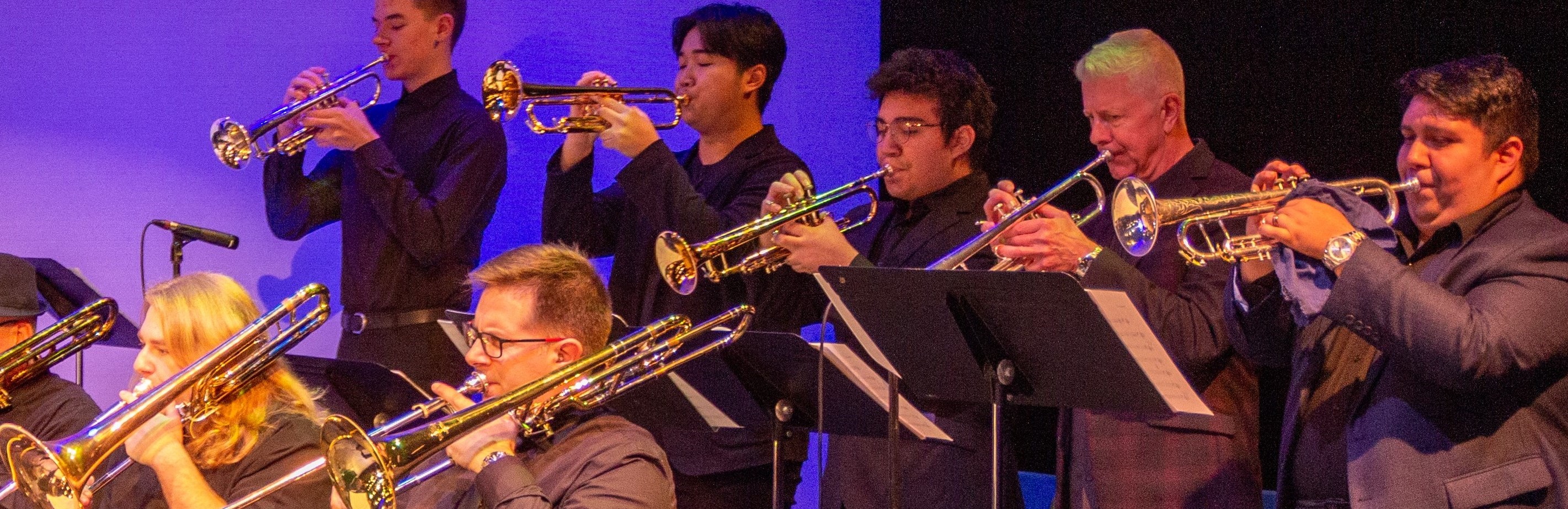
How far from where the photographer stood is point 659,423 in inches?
144

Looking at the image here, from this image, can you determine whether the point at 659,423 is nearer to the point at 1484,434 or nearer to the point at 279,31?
the point at 1484,434

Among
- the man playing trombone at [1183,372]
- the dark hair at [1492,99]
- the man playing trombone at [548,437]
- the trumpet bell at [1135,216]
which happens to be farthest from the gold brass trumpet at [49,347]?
the dark hair at [1492,99]

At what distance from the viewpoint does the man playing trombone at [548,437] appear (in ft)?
8.91

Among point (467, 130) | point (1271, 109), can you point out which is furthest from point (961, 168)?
point (467, 130)

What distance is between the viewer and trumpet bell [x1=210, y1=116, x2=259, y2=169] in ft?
15.5

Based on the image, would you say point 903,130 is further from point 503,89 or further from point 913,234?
point 503,89

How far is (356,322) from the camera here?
14.9 ft

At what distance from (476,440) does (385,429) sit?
18cm

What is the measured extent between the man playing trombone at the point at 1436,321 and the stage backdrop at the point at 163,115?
295cm

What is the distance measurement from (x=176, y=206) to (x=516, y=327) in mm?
3189

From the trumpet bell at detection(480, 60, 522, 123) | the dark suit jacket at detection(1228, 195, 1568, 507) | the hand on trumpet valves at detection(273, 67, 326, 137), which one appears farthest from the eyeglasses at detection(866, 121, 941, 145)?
the hand on trumpet valves at detection(273, 67, 326, 137)

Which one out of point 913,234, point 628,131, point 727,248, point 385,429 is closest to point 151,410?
point 385,429

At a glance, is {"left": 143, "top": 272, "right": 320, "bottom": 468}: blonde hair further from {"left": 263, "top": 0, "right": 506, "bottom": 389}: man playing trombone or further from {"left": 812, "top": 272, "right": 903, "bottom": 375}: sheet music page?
{"left": 812, "top": 272, "right": 903, "bottom": 375}: sheet music page

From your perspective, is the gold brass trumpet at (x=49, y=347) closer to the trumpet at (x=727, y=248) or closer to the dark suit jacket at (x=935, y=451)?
the trumpet at (x=727, y=248)
